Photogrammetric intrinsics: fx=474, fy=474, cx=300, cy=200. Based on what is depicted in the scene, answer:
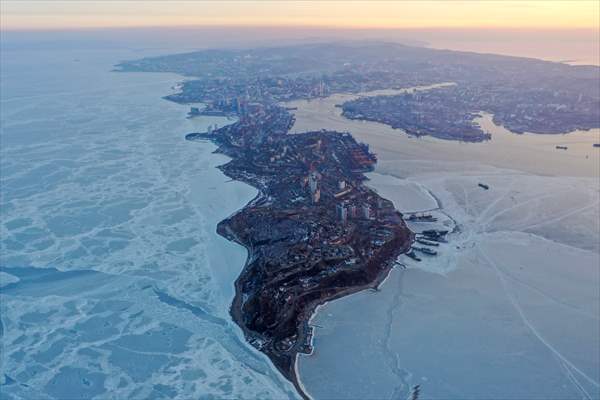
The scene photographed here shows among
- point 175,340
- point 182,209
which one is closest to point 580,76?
point 182,209

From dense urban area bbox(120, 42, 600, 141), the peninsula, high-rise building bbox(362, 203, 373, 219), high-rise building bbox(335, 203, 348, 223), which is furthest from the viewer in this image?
dense urban area bbox(120, 42, 600, 141)

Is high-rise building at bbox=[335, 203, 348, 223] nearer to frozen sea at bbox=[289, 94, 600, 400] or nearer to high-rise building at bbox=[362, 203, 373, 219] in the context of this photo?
high-rise building at bbox=[362, 203, 373, 219]

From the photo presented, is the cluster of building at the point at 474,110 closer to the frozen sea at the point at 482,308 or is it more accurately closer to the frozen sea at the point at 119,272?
the frozen sea at the point at 482,308

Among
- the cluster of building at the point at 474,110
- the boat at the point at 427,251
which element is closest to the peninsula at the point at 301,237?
the boat at the point at 427,251

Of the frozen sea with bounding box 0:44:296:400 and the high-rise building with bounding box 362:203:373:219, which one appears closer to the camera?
the frozen sea with bounding box 0:44:296:400

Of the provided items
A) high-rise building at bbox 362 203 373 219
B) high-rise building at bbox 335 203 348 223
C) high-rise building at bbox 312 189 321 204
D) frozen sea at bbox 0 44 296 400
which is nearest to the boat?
high-rise building at bbox 362 203 373 219
